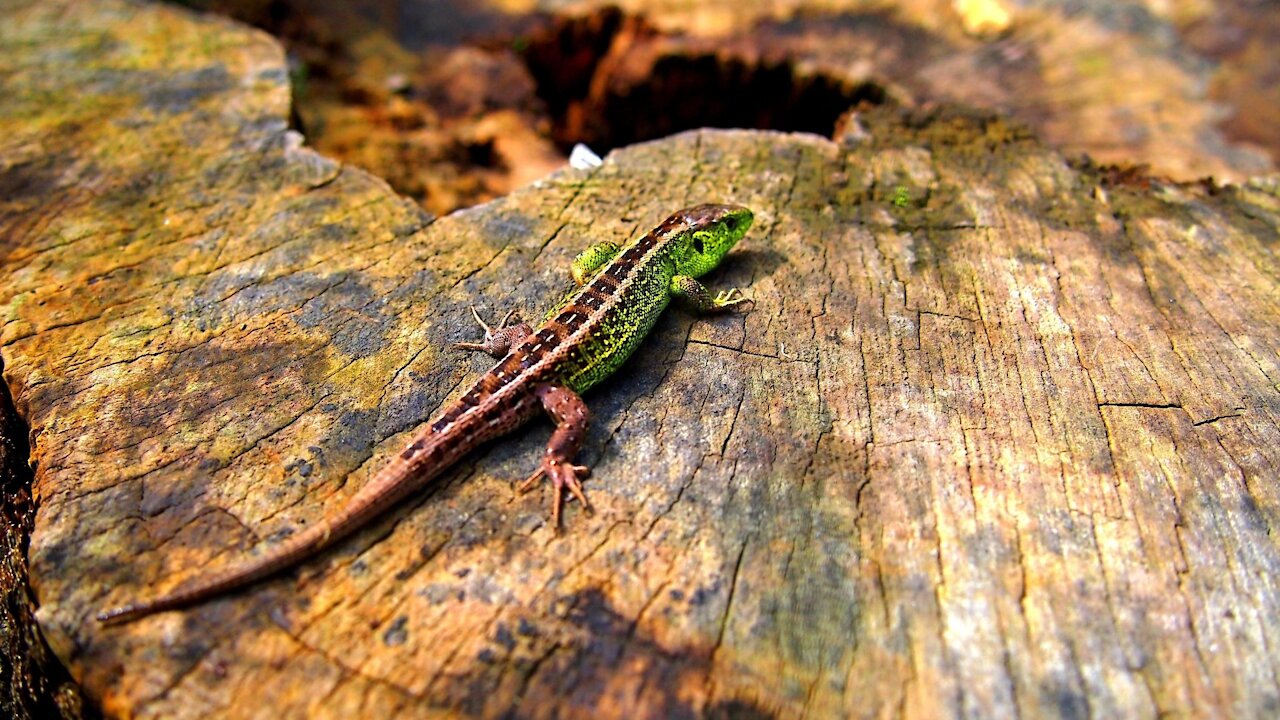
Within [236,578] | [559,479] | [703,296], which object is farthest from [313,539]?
[703,296]

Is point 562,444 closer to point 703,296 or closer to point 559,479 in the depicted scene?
point 559,479

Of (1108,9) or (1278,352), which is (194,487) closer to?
(1278,352)

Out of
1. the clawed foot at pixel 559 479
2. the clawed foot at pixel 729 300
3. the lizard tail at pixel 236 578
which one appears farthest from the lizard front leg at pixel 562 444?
the clawed foot at pixel 729 300

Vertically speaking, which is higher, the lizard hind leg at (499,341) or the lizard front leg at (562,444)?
the lizard hind leg at (499,341)

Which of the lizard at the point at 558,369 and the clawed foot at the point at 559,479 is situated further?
the clawed foot at the point at 559,479

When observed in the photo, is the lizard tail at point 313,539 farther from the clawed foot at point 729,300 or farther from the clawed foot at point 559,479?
the clawed foot at point 729,300

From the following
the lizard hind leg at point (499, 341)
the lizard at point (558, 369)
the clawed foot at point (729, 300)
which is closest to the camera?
the lizard at point (558, 369)

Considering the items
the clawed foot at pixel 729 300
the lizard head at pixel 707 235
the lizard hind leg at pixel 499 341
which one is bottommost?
the lizard hind leg at pixel 499 341
